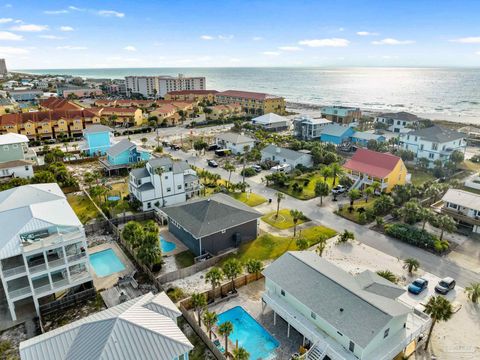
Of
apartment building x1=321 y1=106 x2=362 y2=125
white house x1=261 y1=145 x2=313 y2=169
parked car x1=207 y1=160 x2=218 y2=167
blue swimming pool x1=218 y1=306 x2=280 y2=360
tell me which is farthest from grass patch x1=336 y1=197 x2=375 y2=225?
apartment building x1=321 y1=106 x2=362 y2=125

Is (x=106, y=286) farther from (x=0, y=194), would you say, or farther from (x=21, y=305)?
(x=0, y=194)

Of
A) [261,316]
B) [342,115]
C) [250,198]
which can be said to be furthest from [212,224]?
[342,115]

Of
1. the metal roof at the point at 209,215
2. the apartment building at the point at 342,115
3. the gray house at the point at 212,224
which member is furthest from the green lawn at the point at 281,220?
the apartment building at the point at 342,115

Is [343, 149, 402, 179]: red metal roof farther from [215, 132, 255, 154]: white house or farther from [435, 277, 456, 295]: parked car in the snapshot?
[215, 132, 255, 154]: white house

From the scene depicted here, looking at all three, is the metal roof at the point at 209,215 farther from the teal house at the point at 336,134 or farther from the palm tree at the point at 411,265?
the teal house at the point at 336,134

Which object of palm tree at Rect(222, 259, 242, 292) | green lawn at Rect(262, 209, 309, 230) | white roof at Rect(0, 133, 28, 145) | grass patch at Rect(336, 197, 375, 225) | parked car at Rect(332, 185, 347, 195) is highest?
white roof at Rect(0, 133, 28, 145)

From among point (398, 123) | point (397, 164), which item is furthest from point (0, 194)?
point (398, 123)
